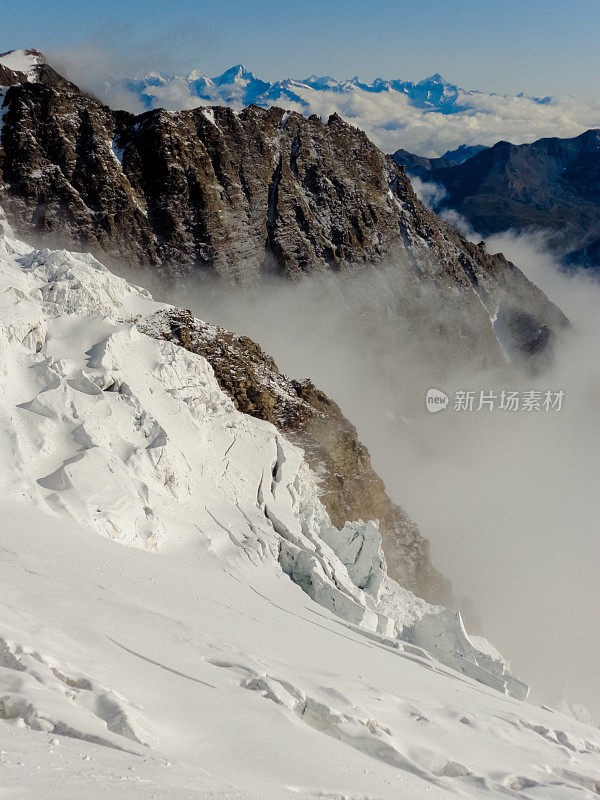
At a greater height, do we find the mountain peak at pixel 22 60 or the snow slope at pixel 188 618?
the mountain peak at pixel 22 60

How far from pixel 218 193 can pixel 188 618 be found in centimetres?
14958

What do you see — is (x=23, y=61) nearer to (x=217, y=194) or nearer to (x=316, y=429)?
(x=217, y=194)

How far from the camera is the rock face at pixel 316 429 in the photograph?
198 ft

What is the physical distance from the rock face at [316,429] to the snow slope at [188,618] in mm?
7120

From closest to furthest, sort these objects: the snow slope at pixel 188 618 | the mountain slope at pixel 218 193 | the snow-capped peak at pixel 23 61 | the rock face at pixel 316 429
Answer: the snow slope at pixel 188 618
the rock face at pixel 316 429
the mountain slope at pixel 218 193
the snow-capped peak at pixel 23 61

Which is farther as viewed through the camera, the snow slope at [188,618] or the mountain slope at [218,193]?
the mountain slope at [218,193]

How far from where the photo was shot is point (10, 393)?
34250mm

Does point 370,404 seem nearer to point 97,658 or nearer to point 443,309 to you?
point 443,309

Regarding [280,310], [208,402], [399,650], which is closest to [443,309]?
[280,310]

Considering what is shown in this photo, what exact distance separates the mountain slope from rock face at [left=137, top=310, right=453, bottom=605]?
303 ft

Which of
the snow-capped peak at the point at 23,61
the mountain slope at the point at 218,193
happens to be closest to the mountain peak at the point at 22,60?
the snow-capped peak at the point at 23,61

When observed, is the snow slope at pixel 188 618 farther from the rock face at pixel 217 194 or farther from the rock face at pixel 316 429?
the rock face at pixel 217 194

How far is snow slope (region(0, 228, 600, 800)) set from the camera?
1486 cm

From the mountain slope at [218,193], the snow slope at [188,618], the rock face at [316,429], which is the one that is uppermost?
the mountain slope at [218,193]
